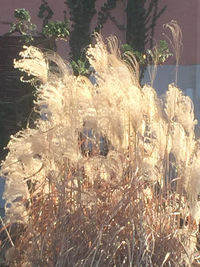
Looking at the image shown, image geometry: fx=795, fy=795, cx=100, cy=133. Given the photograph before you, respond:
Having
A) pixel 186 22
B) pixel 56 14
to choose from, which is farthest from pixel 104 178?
pixel 186 22

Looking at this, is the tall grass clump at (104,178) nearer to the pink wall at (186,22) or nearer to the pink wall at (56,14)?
the pink wall at (56,14)

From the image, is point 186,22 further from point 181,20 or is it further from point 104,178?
point 104,178

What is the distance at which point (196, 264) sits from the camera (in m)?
3.63

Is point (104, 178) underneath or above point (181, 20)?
underneath

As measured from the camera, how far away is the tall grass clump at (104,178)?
133 inches

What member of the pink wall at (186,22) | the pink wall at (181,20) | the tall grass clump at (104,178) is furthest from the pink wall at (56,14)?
the tall grass clump at (104,178)

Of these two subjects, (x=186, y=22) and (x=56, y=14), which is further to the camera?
(x=186, y=22)

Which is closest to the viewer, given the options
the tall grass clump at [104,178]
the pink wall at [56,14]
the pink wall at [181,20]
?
the tall grass clump at [104,178]

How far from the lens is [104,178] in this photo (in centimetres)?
359

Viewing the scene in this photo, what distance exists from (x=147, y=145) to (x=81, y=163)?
1.47 feet

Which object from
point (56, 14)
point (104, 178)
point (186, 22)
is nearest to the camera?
point (104, 178)

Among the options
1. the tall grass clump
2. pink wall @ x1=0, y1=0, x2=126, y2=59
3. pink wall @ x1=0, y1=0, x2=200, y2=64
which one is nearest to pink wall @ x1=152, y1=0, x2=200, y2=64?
pink wall @ x1=0, y1=0, x2=200, y2=64

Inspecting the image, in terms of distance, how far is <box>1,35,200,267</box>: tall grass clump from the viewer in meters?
3.38

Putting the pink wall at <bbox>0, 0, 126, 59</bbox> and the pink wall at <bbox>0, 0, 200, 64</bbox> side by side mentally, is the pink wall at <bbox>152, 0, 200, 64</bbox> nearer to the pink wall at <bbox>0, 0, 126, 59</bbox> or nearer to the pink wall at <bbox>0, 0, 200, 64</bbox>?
the pink wall at <bbox>0, 0, 200, 64</bbox>
